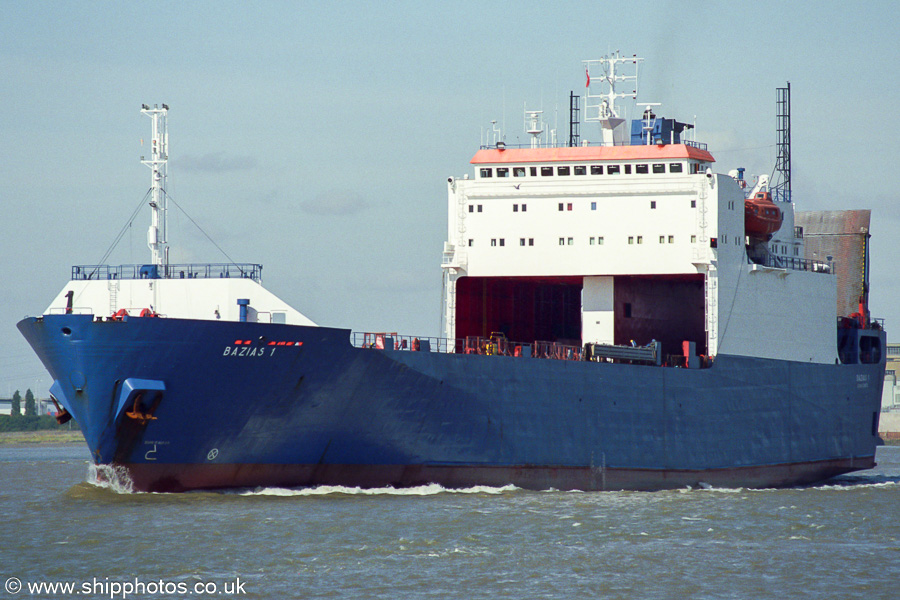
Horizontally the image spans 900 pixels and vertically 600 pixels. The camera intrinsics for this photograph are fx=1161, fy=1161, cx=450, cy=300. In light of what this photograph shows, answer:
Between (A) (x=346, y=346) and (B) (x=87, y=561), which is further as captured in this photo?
(A) (x=346, y=346)

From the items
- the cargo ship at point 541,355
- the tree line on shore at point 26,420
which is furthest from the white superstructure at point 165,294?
the tree line on shore at point 26,420

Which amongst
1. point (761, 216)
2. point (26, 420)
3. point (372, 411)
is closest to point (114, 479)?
point (372, 411)

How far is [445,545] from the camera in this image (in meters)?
19.2

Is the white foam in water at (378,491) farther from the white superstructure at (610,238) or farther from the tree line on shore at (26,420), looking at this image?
the tree line on shore at (26,420)

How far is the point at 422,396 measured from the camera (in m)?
24.4

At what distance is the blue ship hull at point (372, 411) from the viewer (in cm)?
2189

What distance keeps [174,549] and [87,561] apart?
1361 millimetres

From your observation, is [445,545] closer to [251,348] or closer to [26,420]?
[251,348]

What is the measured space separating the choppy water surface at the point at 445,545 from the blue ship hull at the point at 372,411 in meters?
0.69

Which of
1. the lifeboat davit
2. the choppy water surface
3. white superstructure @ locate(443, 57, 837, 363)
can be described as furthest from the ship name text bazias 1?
the lifeboat davit

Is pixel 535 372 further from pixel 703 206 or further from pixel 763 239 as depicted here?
pixel 763 239

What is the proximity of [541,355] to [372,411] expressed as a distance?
20.7ft

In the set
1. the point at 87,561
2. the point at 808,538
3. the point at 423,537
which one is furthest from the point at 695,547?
the point at 87,561

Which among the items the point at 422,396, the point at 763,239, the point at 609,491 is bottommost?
the point at 609,491
